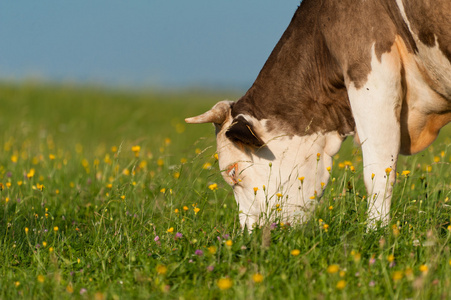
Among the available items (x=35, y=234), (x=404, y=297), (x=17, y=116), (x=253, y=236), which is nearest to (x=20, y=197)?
(x=35, y=234)

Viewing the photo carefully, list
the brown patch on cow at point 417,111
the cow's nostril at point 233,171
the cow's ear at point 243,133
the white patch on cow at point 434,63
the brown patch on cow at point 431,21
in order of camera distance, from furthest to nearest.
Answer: the cow's nostril at point 233,171
the cow's ear at point 243,133
the brown patch on cow at point 417,111
the white patch on cow at point 434,63
the brown patch on cow at point 431,21

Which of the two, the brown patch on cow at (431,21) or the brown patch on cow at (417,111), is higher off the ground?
the brown patch on cow at (431,21)

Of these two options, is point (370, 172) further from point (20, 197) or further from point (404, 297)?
point (20, 197)

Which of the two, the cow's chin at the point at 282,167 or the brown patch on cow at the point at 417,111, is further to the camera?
the cow's chin at the point at 282,167

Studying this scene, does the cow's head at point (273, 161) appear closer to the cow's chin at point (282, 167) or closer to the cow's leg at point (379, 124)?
the cow's chin at point (282, 167)

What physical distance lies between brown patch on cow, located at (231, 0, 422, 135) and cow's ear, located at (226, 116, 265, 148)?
7.4 inches

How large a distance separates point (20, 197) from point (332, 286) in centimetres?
392

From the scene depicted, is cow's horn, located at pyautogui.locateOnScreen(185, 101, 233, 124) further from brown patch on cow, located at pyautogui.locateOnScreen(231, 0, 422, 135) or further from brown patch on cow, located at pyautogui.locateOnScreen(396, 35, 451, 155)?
brown patch on cow, located at pyautogui.locateOnScreen(396, 35, 451, 155)

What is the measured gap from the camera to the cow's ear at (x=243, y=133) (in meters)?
5.27

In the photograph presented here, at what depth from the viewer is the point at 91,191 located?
674cm

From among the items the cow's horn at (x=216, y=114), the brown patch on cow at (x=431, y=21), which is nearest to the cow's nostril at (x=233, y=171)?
the cow's horn at (x=216, y=114)

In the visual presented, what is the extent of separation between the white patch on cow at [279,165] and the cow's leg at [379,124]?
27.9 inches

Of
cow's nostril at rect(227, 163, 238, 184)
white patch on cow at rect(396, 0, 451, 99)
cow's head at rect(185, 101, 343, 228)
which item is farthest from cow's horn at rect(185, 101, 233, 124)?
white patch on cow at rect(396, 0, 451, 99)

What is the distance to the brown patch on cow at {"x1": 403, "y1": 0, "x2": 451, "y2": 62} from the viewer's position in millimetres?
4383
